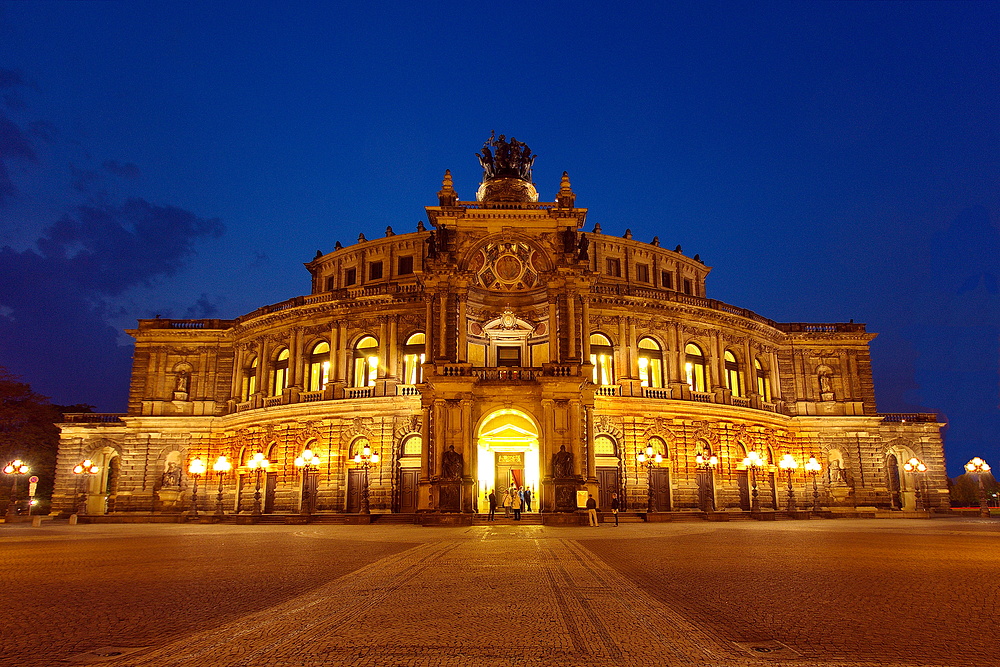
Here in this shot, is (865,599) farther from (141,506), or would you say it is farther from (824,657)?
(141,506)

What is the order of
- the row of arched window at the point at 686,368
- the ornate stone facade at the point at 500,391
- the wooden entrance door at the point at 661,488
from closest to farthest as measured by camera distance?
the ornate stone facade at the point at 500,391 < the wooden entrance door at the point at 661,488 < the row of arched window at the point at 686,368

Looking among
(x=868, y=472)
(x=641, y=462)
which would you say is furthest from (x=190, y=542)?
(x=868, y=472)

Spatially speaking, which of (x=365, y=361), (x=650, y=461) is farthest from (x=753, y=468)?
(x=365, y=361)

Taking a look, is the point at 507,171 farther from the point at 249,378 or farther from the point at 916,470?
the point at 916,470

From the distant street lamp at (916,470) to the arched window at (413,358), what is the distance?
1351 inches

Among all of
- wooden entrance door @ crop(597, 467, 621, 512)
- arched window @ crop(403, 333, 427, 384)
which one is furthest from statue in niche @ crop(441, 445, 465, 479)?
wooden entrance door @ crop(597, 467, 621, 512)

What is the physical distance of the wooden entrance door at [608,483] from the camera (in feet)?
137

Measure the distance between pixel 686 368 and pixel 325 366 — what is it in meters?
24.1

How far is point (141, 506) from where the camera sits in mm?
49469

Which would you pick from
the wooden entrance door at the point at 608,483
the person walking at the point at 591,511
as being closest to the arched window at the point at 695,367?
the wooden entrance door at the point at 608,483

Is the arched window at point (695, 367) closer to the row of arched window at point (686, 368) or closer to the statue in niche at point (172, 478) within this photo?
the row of arched window at point (686, 368)

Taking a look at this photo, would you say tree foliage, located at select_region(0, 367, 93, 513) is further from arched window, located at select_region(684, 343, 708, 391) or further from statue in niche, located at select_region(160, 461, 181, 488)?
arched window, located at select_region(684, 343, 708, 391)

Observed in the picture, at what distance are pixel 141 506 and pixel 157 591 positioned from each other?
44814 millimetres

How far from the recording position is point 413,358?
4500 cm
